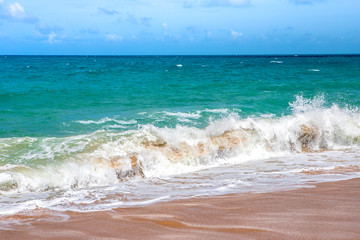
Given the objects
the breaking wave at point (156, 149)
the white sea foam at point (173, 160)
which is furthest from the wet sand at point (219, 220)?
the breaking wave at point (156, 149)

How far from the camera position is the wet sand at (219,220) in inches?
123

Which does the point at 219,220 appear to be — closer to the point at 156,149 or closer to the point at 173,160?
the point at 173,160

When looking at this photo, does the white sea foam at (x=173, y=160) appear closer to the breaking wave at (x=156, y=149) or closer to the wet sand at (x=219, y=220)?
the breaking wave at (x=156, y=149)

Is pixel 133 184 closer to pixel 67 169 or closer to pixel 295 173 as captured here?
pixel 67 169

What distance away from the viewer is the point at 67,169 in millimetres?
6688

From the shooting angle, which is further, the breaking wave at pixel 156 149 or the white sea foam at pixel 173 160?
the breaking wave at pixel 156 149

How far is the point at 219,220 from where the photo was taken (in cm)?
355

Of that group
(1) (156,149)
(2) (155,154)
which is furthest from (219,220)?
(1) (156,149)

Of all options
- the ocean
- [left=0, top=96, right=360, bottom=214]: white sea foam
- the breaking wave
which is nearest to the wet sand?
the ocean

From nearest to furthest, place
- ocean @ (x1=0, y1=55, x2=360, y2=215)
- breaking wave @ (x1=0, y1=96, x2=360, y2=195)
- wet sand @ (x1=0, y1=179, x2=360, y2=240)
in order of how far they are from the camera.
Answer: wet sand @ (x1=0, y1=179, x2=360, y2=240) < ocean @ (x1=0, y1=55, x2=360, y2=215) < breaking wave @ (x1=0, y1=96, x2=360, y2=195)

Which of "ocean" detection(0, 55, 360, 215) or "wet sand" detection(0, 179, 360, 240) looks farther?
"ocean" detection(0, 55, 360, 215)

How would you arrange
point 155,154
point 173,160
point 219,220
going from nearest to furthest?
point 219,220, point 155,154, point 173,160

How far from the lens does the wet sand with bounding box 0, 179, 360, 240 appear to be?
313cm

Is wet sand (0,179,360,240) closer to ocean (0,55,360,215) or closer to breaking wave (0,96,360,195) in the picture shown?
ocean (0,55,360,215)
